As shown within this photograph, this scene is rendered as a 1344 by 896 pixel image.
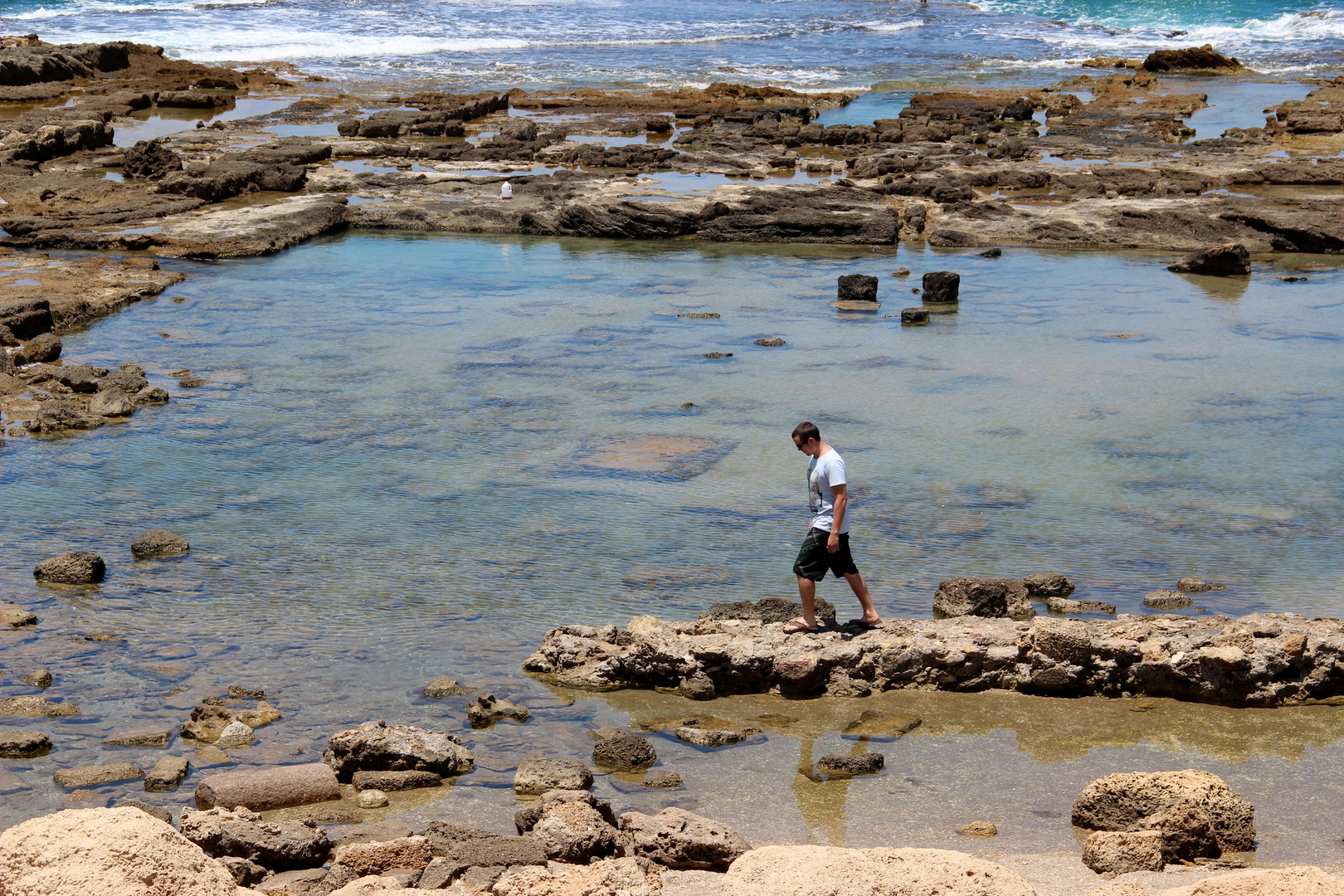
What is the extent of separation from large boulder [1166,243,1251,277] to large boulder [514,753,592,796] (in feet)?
52.4

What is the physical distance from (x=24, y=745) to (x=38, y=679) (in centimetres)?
98

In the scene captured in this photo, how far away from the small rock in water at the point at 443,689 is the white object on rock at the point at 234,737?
114cm

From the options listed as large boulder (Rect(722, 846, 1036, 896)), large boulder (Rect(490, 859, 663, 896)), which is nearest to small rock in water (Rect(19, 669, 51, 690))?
large boulder (Rect(490, 859, 663, 896))

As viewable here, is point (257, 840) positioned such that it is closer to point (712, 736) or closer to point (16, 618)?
point (712, 736)

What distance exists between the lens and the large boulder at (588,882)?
5.09 metres

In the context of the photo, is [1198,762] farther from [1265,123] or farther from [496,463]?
[1265,123]

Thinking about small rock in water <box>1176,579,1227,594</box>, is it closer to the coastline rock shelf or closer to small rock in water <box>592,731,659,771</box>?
the coastline rock shelf

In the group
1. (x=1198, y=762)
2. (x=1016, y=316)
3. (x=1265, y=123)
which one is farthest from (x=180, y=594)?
(x=1265, y=123)

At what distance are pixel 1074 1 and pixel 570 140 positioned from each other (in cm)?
5880

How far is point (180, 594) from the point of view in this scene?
9.46m

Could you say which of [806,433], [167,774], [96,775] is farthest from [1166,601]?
[96,775]

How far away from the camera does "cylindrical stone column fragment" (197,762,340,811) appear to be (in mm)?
6621

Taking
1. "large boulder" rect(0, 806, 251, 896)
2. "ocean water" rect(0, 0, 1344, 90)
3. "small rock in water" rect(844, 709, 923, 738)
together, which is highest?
"ocean water" rect(0, 0, 1344, 90)

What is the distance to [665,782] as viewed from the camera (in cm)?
704
